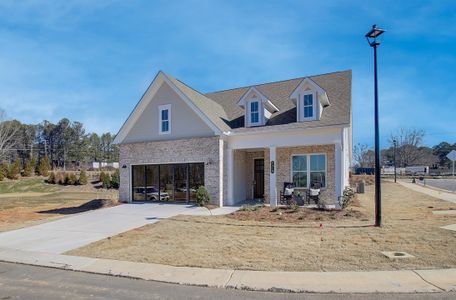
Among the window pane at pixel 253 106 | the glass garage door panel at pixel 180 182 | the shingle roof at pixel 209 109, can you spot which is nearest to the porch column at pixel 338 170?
the window pane at pixel 253 106

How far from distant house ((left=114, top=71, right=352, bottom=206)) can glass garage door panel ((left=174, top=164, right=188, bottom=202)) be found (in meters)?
0.06

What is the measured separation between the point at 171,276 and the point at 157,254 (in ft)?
5.94

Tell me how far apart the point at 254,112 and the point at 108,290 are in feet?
47.8

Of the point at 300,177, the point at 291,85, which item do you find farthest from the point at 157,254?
the point at 291,85

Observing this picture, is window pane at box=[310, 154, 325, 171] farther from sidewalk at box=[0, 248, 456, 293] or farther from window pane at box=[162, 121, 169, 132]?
sidewalk at box=[0, 248, 456, 293]

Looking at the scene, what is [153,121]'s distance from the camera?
20.2m

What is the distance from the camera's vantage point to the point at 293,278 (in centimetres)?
648

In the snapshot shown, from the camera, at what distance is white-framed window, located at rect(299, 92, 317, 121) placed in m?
17.7

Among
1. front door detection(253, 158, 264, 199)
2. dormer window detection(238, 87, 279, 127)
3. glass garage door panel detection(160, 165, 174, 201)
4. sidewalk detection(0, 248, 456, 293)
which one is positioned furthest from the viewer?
front door detection(253, 158, 264, 199)

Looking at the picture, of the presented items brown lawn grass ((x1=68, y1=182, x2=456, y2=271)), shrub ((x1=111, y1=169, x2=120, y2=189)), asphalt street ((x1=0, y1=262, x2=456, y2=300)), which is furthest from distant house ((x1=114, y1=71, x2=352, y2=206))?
shrub ((x1=111, y1=169, x2=120, y2=189))

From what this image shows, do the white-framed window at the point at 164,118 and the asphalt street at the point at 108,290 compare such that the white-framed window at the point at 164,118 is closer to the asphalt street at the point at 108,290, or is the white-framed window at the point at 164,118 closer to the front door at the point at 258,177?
the front door at the point at 258,177

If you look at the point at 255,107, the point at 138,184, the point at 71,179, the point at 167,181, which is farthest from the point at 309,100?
the point at 71,179

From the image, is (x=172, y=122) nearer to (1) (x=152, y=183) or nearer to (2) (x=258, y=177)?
(1) (x=152, y=183)

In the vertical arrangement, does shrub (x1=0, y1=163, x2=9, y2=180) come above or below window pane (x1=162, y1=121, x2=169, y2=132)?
below
